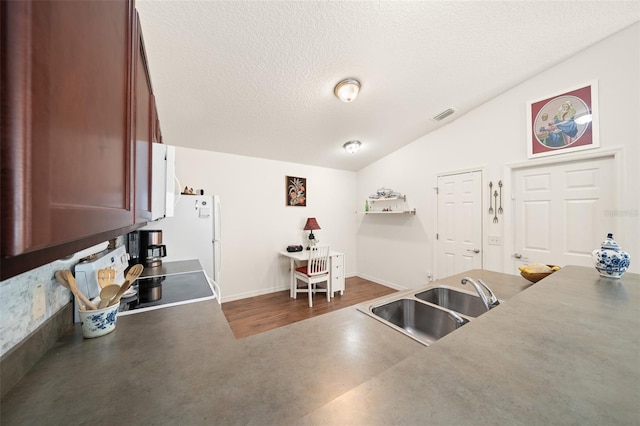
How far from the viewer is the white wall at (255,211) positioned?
333 centimetres

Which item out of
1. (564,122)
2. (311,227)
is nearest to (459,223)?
(564,122)

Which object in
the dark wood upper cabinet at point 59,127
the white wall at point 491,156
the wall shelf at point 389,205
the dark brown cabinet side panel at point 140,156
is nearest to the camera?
the dark wood upper cabinet at point 59,127

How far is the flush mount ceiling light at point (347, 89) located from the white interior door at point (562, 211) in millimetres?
2140

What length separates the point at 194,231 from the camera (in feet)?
8.41

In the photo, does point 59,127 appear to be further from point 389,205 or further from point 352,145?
point 389,205

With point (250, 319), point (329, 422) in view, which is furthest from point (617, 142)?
point (250, 319)

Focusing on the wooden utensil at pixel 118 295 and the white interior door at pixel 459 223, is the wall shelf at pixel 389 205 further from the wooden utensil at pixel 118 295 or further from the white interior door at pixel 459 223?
→ the wooden utensil at pixel 118 295

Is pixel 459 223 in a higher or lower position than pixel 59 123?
lower

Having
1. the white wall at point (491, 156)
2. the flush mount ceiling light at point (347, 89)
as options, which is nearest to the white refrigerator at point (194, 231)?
the flush mount ceiling light at point (347, 89)

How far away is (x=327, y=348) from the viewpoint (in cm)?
82

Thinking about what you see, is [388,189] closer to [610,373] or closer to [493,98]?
[493,98]

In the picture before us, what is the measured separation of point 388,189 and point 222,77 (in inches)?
118

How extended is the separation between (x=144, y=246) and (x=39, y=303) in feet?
4.84

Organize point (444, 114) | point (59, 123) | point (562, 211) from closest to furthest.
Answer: point (59, 123)
point (562, 211)
point (444, 114)
